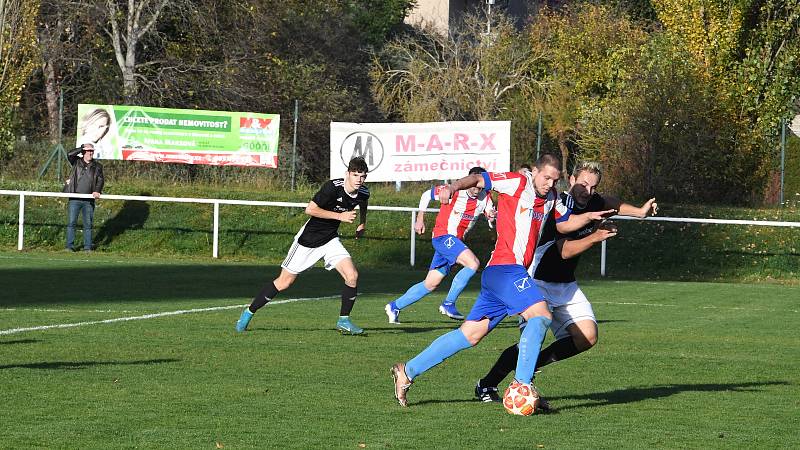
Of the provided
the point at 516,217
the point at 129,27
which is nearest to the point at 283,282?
the point at 516,217

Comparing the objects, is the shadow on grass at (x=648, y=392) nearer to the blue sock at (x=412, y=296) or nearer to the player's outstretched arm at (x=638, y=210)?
the player's outstretched arm at (x=638, y=210)

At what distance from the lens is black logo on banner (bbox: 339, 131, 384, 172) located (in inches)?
1102

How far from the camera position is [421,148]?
2792 centimetres

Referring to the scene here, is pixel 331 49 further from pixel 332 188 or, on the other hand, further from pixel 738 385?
pixel 738 385

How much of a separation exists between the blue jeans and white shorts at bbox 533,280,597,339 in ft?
57.0

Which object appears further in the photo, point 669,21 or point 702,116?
point 669,21

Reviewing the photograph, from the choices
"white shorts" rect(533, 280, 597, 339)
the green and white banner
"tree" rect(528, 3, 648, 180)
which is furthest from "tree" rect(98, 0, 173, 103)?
"white shorts" rect(533, 280, 597, 339)

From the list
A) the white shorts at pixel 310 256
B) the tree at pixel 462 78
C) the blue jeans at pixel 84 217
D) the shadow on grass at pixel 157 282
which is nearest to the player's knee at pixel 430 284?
the white shorts at pixel 310 256

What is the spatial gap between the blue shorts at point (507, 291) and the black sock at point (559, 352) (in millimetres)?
687

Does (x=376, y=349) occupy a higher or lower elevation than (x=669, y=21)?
lower

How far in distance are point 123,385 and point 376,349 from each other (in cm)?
343

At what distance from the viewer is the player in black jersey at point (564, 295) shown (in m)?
9.87

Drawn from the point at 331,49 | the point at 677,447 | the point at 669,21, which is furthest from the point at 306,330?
the point at 331,49

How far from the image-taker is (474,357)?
12.6 m
